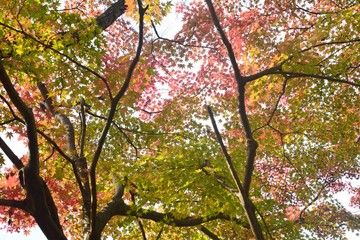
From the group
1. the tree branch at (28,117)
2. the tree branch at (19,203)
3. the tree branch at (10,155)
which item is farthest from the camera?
the tree branch at (10,155)

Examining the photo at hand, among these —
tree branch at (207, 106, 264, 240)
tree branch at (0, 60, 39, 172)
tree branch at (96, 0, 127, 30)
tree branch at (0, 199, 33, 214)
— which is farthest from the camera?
tree branch at (96, 0, 127, 30)

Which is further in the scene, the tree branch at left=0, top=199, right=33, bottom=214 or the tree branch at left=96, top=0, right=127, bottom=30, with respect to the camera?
the tree branch at left=96, top=0, right=127, bottom=30

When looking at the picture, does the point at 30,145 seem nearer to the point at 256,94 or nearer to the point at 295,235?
the point at 256,94

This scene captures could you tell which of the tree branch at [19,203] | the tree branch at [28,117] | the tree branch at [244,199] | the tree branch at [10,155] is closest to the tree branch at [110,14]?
the tree branch at [10,155]

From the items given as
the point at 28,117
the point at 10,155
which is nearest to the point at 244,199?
the point at 28,117

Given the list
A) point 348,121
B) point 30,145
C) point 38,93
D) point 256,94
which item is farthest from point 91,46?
point 348,121

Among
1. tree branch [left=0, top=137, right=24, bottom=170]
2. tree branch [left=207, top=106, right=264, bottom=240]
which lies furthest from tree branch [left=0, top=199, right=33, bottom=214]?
tree branch [left=207, top=106, right=264, bottom=240]

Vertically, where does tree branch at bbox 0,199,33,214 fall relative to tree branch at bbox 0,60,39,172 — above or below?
below

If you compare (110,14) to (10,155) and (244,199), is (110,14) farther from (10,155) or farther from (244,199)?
(244,199)

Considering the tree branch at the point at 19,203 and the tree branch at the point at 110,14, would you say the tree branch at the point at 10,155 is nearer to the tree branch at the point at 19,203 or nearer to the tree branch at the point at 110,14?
the tree branch at the point at 19,203

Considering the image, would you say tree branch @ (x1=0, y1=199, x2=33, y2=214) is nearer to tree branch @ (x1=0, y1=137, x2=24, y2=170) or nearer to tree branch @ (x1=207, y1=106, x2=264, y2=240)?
tree branch @ (x1=0, y1=137, x2=24, y2=170)

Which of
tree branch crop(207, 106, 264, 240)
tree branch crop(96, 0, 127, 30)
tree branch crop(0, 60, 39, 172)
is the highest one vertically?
tree branch crop(96, 0, 127, 30)

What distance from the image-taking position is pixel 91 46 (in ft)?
18.5

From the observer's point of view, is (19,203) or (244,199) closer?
(244,199)
